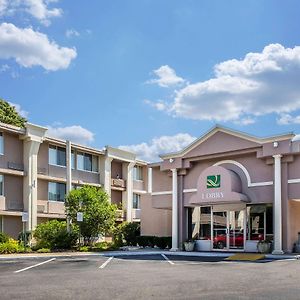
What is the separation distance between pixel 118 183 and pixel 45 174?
953 cm

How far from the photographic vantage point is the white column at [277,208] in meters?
25.8

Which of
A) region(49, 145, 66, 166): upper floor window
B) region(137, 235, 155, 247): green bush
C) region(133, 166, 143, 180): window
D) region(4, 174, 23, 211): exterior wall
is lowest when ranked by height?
region(137, 235, 155, 247): green bush

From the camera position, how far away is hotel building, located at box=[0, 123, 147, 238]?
36250mm

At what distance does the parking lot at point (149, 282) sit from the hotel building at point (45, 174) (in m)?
17.6

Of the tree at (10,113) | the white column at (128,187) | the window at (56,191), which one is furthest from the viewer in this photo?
the tree at (10,113)

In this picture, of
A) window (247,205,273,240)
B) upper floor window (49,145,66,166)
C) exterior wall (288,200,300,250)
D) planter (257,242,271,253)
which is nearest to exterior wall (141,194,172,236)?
upper floor window (49,145,66,166)

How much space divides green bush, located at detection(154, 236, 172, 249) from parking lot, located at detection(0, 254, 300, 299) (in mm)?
13802

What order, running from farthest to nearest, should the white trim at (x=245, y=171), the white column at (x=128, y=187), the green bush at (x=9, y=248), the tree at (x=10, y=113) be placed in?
the tree at (x=10, y=113) < the white column at (x=128, y=187) < the white trim at (x=245, y=171) < the green bush at (x=9, y=248)

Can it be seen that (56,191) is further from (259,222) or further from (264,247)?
(264,247)

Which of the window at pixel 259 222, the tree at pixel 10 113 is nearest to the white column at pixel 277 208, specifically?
the window at pixel 259 222

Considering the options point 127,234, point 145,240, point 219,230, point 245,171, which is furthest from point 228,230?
point 127,234

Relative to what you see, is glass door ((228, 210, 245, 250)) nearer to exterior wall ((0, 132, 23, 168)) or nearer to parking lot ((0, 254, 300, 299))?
parking lot ((0, 254, 300, 299))

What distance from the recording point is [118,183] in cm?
4719

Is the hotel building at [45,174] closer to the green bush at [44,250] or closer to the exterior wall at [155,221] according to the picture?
the exterior wall at [155,221]
